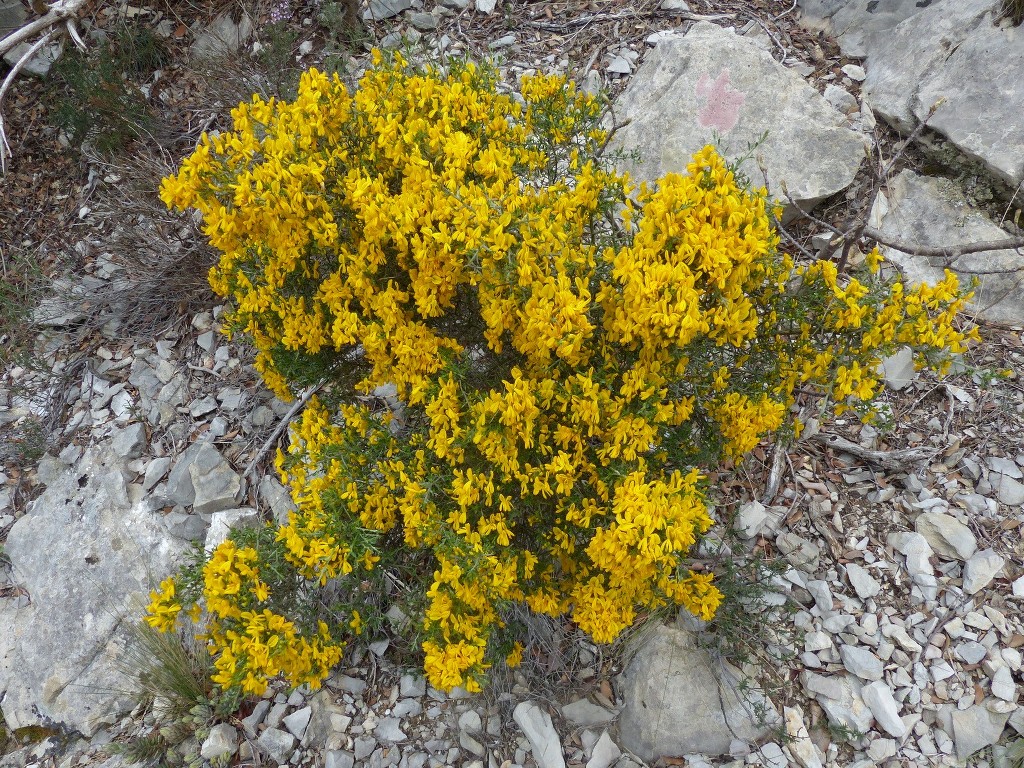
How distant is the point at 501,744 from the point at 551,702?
243 mm

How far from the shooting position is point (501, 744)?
2736 millimetres

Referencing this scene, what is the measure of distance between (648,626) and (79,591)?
2.69m

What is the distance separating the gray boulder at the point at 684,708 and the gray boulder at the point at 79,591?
2.19 meters

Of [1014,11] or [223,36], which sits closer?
[1014,11]

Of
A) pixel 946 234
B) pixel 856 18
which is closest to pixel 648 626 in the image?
pixel 946 234

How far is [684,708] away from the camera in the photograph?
8.59ft

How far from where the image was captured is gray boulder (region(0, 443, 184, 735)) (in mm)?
3195

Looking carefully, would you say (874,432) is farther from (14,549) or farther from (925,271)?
(14,549)

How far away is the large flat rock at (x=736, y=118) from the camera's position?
3795mm

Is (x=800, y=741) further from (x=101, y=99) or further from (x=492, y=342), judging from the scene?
(x=101, y=99)

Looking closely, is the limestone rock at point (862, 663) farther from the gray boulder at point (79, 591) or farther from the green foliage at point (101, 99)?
the green foliage at point (101, 99)

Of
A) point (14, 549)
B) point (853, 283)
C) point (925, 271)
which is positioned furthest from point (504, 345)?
point (14, 549)

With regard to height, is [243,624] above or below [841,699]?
above

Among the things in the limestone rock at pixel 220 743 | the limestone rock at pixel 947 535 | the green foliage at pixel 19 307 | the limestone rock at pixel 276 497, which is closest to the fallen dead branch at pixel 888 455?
the limestone rock at pixel 947 535
